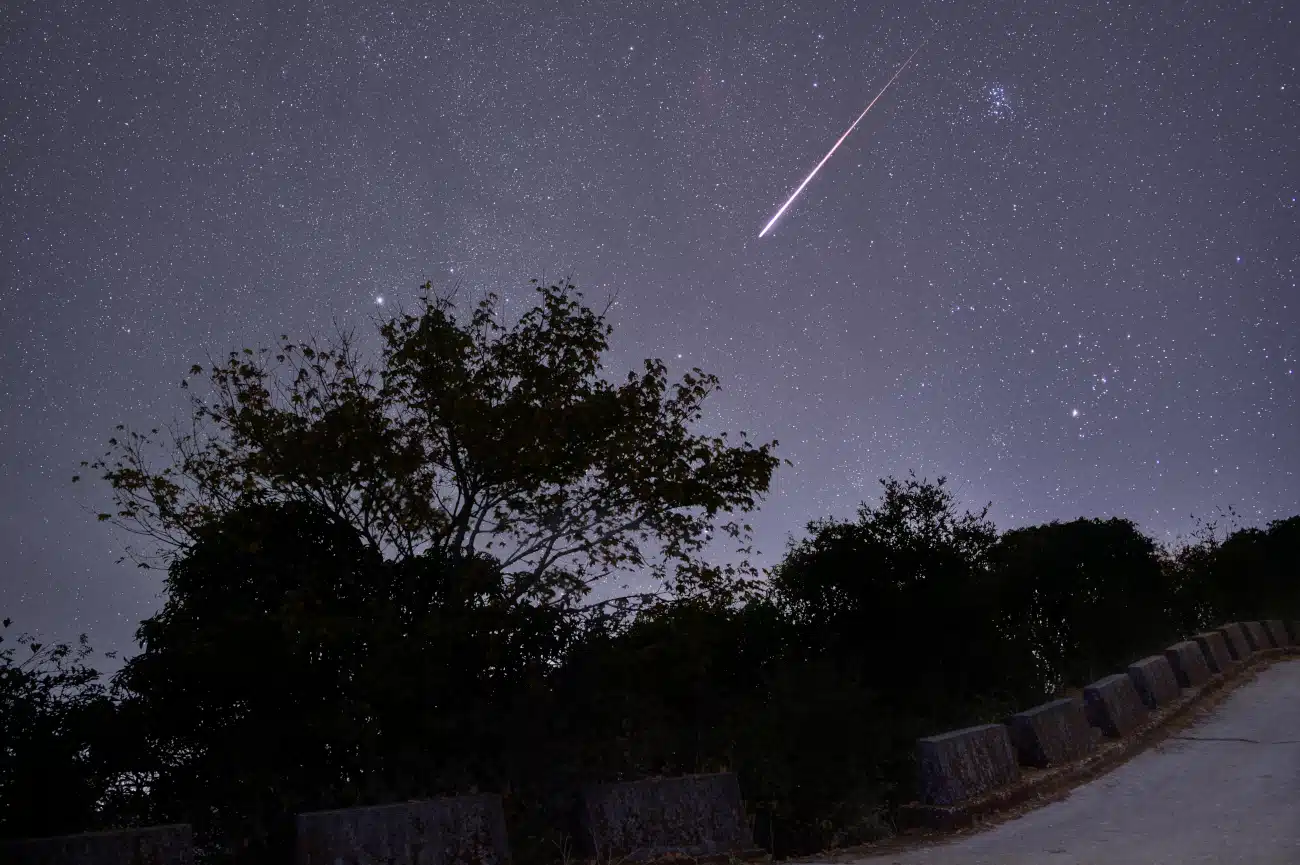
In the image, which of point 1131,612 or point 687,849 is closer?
point 687,849

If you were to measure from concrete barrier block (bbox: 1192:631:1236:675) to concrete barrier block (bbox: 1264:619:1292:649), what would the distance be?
4.37m

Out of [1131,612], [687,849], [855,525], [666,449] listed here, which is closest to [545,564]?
[666,449]

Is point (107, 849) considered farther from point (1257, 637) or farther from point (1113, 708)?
point (1257, 637)

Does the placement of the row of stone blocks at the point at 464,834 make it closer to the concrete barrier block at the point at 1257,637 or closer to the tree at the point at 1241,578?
the concrete barrier block at the point at 1257,637

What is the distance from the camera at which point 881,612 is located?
17.8 metres

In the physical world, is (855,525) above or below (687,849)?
above

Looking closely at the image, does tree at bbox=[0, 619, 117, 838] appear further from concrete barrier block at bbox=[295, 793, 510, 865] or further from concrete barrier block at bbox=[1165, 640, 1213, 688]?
concrete barrier block at bbox=[1165, 640, 1213, 688]

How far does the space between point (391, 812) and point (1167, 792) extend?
557cm

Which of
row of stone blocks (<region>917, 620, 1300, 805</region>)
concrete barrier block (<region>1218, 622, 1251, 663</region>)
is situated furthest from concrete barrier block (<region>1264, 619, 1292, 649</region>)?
row of stone blocks (<region>917, 620, 1300, 805</region>)

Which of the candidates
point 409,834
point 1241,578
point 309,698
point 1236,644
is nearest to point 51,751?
point 309,698

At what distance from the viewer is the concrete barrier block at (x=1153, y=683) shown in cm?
1057

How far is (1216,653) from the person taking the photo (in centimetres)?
1388

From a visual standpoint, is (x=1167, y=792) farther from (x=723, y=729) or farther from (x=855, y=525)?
(x=855, y=525)

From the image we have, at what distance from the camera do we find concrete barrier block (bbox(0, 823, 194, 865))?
4141 mm
